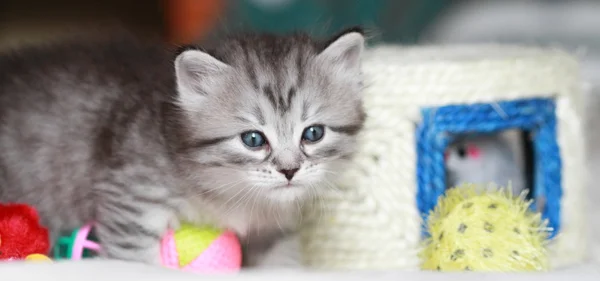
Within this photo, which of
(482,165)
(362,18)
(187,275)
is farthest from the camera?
(362,18)

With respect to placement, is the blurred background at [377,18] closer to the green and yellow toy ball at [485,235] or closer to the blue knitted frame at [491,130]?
the blue knitted frame at [491,130]

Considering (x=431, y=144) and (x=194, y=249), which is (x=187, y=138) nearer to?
(x=194, y=249)

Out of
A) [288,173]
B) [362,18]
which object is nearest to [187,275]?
[288,173]

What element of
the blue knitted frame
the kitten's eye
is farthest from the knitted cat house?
the kitten's eye

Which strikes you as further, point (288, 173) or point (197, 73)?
point (197, 73)

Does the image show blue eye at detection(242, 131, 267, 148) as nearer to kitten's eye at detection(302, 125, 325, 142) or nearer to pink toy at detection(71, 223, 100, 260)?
kitten's eye at detection(302, 125, 325, 142)

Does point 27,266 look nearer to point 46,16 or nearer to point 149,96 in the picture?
point 149,96
